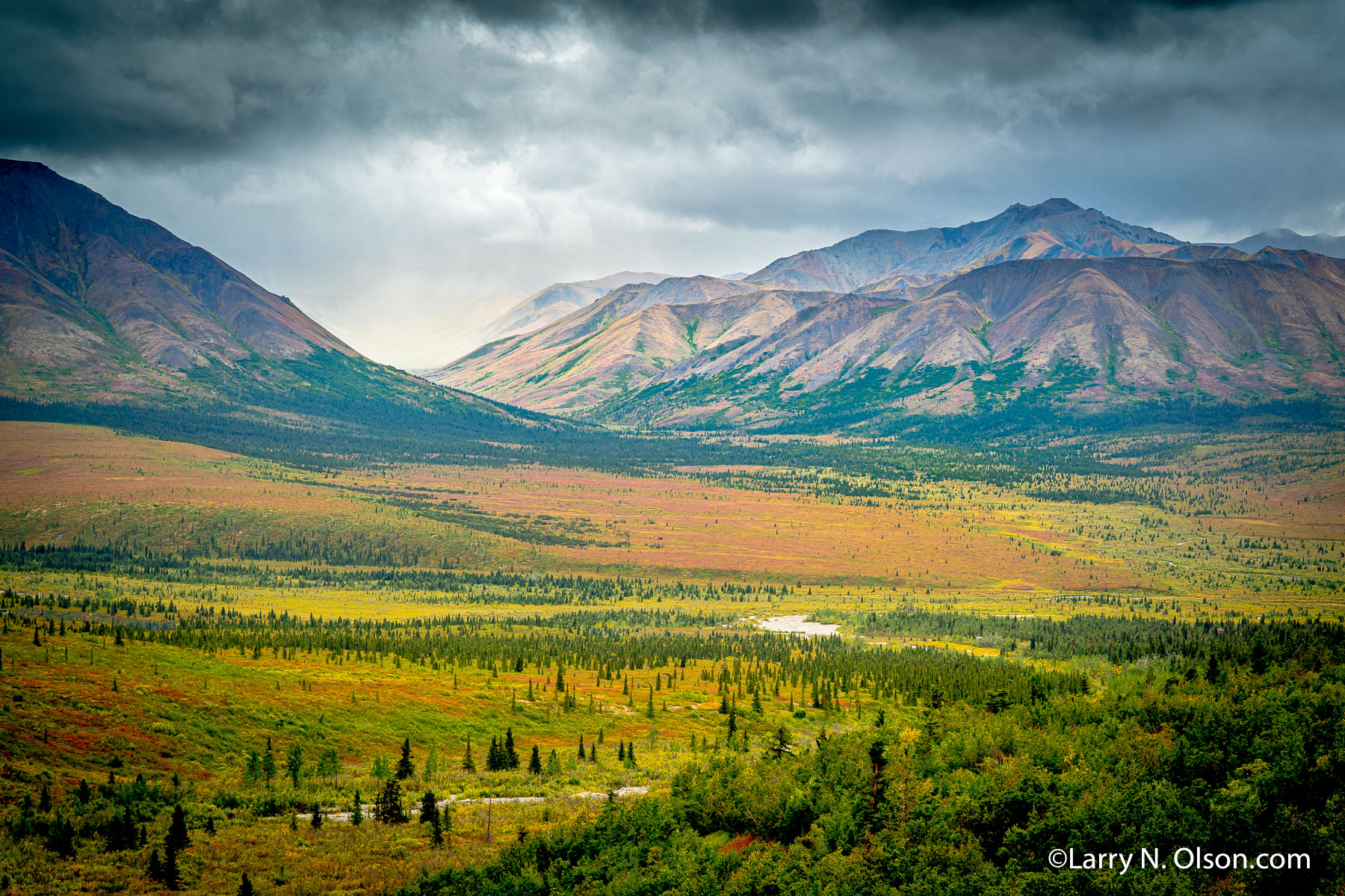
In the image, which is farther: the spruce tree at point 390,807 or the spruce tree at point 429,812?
the spruce tree at point 390,807

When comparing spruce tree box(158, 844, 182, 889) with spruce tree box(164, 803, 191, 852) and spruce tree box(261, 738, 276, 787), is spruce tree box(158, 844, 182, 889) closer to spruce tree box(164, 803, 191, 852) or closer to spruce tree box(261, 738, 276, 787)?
spruce tree box(164, 803, 191, 852)

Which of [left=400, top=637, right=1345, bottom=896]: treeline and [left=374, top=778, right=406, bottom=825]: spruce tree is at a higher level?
[left=400, top=637, right=1345, bottom=896]: treeline

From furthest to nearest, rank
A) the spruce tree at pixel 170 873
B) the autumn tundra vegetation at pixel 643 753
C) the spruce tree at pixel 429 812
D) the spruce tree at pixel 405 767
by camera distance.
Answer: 1. the spruce tree at pixel 405 767
2. the spruce tree at pixel 429 812
3. the autumn tundra vegetation at pixel 643 753
4. the spruce tree at pixel 170 873

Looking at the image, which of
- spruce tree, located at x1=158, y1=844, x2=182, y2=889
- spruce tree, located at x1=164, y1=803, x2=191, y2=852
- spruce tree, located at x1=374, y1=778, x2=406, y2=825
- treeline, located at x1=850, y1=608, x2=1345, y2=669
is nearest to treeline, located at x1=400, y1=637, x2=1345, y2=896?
spruce tree, located at x1=374, y1=778, x2=406, y2=825

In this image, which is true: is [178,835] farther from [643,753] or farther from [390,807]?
[643,753]

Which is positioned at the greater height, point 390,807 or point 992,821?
point 992,821

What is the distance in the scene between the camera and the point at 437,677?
81.6 m

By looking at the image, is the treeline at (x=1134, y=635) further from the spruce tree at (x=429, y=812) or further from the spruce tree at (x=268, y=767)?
the spruce tree at (x=268, y=767)

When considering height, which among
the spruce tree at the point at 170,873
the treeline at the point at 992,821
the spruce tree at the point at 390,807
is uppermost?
the treeline at the point at 992,821

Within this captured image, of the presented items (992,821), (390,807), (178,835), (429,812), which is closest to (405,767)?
(390,807)

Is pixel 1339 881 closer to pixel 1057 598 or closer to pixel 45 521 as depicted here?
pixel 1057 598

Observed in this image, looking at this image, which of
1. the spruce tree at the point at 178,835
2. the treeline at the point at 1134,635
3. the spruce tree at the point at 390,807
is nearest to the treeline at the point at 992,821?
the spruce tree at the point at 390,807

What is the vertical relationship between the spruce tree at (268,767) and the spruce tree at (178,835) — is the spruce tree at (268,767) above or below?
below

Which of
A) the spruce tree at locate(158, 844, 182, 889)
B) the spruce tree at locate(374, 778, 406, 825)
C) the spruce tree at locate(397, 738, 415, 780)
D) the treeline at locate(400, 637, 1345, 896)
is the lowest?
the spruce tree at locate(397, 738, 415, 780)
